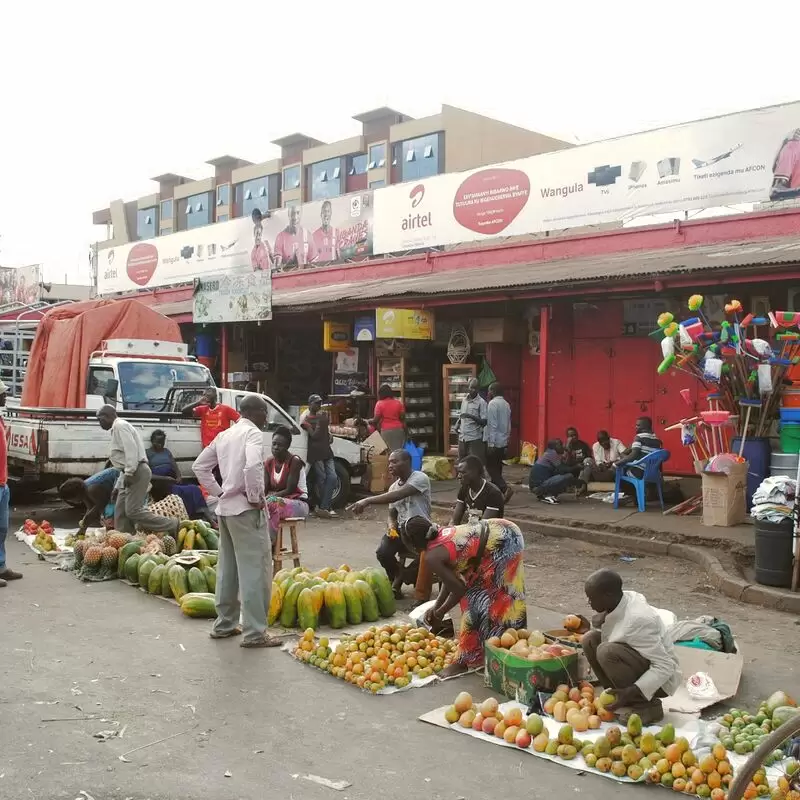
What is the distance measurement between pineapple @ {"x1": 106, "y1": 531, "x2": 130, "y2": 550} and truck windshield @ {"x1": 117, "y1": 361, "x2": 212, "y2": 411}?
448 cm

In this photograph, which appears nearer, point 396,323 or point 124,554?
point 124,554

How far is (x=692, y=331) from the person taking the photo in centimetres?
1052

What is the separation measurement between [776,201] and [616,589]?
A: 11543 millimetres

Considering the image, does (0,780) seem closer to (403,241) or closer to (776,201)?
(776,201)

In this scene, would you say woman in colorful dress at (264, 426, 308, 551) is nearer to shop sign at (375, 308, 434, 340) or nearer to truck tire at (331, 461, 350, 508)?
truck tire at (331, 461, 350, 508)

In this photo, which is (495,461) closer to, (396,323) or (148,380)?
(396,323)

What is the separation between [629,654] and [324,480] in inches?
338

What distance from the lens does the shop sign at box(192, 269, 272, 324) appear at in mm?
18250

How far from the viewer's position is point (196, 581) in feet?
25.3

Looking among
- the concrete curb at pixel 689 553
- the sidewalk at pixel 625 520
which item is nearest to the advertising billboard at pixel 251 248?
the sidewalk at pixel 625 520

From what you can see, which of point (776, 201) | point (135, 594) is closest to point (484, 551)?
point (135, 594)

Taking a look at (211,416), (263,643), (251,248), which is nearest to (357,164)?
(251,248)

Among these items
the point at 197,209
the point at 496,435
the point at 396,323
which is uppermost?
the point at 197,209

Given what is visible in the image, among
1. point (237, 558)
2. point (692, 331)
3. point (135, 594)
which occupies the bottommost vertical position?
point (135, 594)
